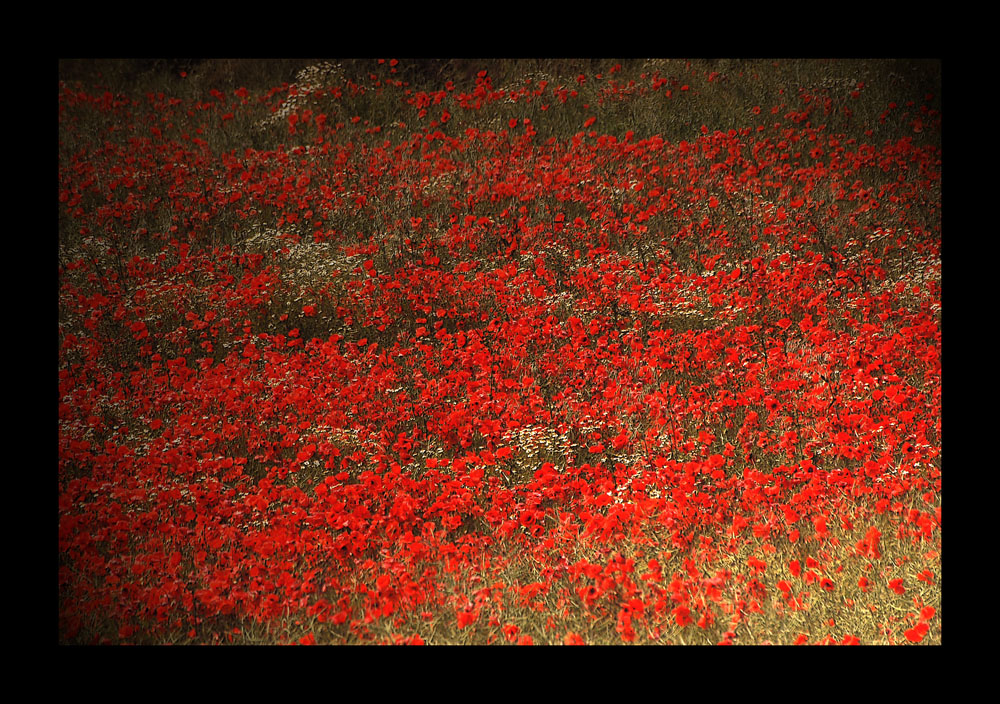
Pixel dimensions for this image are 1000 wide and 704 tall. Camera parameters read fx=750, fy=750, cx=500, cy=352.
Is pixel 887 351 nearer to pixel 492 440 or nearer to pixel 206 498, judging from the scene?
pixel 492 440

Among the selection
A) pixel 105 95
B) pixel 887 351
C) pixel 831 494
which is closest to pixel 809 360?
pixel 887 351

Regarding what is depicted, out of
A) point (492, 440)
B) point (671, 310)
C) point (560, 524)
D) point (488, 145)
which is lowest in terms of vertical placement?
point (560, 524)

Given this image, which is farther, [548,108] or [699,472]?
[548,108]

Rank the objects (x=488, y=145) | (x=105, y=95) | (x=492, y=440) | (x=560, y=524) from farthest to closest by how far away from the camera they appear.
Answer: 1. (x=488, y=145)
2. (x=105, y=95)
3. (x=492, y=440)
4. (x=560, y=524)

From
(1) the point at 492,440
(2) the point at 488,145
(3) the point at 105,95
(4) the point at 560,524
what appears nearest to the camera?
(4) the point at 560,524

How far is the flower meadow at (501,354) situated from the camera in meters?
2.62

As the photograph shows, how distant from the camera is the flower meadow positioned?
2.62 metres

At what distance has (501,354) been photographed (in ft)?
10.7

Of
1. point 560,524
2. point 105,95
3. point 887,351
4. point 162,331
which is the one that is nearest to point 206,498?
point 162,331

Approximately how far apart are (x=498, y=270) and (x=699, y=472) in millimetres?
1254

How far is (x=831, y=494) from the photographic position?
2.81 metres

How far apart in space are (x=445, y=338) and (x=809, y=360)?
1.55 m

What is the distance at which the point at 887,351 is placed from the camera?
3.10 m

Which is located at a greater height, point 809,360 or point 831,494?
point 809,360
